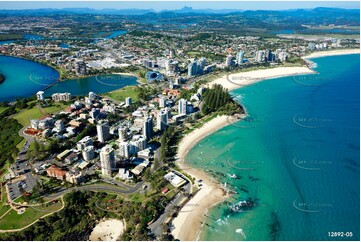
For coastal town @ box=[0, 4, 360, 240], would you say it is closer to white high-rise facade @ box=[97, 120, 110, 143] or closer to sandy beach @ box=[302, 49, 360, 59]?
A: white high-rise facade @ box=[97, 120, 110, 143]

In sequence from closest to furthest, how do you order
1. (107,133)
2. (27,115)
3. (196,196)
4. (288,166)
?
(196,196) < (288,166) < (107,133) < (27,115)

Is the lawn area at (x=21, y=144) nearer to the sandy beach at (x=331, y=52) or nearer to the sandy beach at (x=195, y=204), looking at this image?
the sandy beach at (x=195, y=204)

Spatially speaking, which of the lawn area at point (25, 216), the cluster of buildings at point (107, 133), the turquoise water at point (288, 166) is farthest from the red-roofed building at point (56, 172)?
the turquoise water at point (288, 166)

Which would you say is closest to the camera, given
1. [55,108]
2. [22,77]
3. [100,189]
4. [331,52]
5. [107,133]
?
[100,189]

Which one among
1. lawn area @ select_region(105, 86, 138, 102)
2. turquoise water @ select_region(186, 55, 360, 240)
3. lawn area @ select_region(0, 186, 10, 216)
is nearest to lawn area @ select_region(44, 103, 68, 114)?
lawn area @ select_region(105, 86, 138, 102)

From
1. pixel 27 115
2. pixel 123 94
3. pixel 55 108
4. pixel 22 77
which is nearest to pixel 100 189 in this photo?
pixel 27 115

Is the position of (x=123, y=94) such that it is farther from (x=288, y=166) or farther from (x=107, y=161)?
(x=288, y=166)
